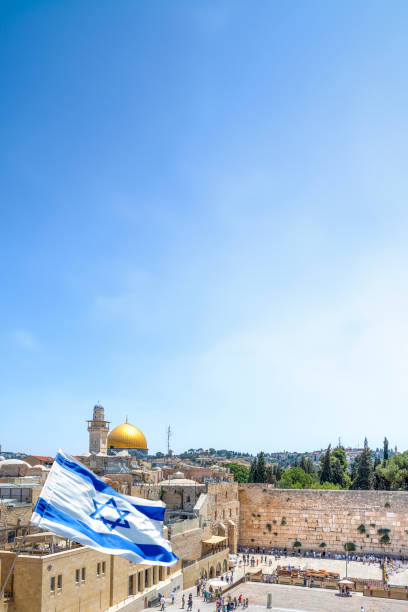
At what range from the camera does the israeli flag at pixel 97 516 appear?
985cm

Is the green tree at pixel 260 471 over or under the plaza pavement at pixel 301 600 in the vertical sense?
over

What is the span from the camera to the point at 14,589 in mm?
16719

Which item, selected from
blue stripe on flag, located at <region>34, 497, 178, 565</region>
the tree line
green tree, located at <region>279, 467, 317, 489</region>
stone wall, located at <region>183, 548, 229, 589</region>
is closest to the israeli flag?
blue stripe on flag, located at <region>34, 497, 178, 565</region>

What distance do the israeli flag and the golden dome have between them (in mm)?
46380

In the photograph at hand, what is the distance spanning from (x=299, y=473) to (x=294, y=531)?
49.4ft

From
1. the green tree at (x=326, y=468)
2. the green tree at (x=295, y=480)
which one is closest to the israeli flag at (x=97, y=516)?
the green tree at (x=295, y=480)

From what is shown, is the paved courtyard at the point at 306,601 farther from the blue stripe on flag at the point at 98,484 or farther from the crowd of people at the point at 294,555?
the blue stripe on flag at the point at 98,484

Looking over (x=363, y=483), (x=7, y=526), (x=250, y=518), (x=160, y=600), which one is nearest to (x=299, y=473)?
(x=363, y=483)

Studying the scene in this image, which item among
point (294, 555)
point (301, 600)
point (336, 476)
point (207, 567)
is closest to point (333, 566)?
point (294, 555)

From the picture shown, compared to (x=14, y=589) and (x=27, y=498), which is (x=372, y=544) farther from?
(x=14, y=589)

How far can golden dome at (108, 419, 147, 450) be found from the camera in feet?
185

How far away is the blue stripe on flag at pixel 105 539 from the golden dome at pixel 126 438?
4678 cm

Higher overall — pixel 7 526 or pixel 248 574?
pixel 7 526

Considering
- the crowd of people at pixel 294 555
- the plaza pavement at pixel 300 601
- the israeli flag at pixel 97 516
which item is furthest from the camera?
the crowd of people at pixel 294 555
